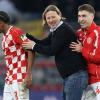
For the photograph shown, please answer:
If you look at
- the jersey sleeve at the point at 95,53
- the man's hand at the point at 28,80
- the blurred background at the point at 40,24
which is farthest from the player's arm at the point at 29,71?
the blurred background at the point at 40,24

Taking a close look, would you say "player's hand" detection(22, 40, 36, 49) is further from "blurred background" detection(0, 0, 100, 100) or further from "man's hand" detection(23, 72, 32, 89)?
"blurred background" detection(0, 0, 100, 100)

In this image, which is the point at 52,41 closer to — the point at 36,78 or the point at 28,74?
the point at 28,74

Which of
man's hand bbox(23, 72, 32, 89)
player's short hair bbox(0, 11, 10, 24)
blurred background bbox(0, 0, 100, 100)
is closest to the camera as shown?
man's hand bbox(23, 72, 32, 89)

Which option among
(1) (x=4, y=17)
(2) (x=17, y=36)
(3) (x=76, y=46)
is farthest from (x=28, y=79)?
(1) (x=4, y=17)

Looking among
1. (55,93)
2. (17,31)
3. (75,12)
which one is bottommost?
(55,93)

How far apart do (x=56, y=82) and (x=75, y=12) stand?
3.14 meters

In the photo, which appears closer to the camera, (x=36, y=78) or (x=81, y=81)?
(x=81, y=81)

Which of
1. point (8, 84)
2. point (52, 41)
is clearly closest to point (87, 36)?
point (52, 41)

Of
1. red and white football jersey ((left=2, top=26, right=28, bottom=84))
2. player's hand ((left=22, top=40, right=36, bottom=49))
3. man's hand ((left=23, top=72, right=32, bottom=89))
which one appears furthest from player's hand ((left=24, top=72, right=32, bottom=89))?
player's hand ((left=22, top=40, right=36, bottom=49))

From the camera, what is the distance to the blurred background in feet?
39.5

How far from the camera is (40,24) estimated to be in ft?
53.4

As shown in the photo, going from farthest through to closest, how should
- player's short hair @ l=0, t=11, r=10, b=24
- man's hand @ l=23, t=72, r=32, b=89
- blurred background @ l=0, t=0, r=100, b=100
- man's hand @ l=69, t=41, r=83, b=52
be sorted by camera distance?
blurred background @ l=0, t=0, r=100, b=100
player's short hair @ l=0, t=11, r=10, b=24
man's hand @ l=23, t=72, r=32, b=89
man's hand @ l=69, t=41, r=83, b=52

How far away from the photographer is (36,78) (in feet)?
42.2

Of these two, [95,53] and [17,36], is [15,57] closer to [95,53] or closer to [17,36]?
[17,36]
